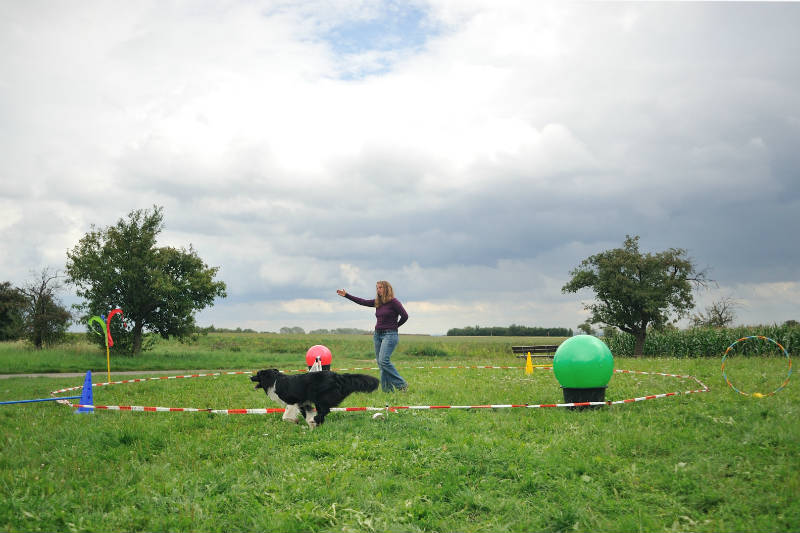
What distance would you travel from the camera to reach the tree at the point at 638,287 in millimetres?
32656

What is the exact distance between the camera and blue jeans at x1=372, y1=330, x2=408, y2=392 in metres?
11.2

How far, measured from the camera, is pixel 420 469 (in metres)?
6.35

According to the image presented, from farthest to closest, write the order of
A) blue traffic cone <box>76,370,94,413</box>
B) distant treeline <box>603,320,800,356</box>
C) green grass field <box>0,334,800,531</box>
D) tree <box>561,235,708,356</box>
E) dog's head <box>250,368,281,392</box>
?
tree <box>561,235,708,356</box>, distant treeline <box>603,320,800,356</box>, blue traffic cone <box>76,370,94,413</box>, dog's head <box>250,368,281,392</box>, green grass field <box>0,334,800,531</box>

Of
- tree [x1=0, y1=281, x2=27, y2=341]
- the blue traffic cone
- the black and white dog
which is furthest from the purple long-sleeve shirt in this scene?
tree [x1=0, y1=281, x2=27, y2=341]

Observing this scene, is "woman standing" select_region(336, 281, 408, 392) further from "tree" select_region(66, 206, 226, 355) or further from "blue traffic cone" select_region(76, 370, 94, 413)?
"tree" select_region(66, 206, 226, 355)

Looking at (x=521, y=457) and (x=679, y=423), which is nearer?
(x=521, y=457)

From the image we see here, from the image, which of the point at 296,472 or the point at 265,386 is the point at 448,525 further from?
the point at 265,386

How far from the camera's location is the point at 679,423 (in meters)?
7.75

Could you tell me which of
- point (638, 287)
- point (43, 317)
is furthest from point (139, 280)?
point (638, 287)

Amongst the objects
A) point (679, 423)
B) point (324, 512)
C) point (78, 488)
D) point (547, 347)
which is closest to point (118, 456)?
point (78, 488)

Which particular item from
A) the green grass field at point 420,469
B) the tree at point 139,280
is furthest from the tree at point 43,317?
the green grass field at point 420,469

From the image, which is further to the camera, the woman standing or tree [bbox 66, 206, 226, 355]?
tree [bbox 66, 206, 226, 355]

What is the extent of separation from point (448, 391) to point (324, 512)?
646 cm

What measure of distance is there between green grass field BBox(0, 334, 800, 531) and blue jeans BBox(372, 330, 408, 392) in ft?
4.60
